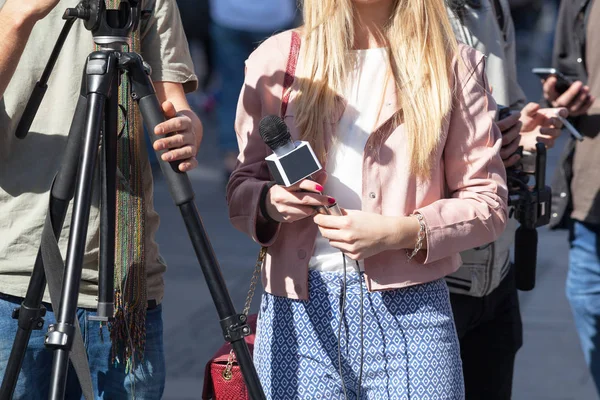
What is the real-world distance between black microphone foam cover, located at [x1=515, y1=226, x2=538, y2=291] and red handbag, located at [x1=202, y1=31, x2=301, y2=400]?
1013 millimetres

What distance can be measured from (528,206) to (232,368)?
1.15m

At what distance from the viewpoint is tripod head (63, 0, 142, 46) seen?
1.99 meters

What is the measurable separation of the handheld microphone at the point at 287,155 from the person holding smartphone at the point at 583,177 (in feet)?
5.91

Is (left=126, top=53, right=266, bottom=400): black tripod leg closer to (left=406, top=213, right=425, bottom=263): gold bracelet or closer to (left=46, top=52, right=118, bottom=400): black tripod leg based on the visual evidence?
(left=46, top=52, right=118, bottom=400): black tripod leg

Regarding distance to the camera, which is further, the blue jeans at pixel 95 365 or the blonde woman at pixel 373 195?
the blue jeans at pixel 95 365

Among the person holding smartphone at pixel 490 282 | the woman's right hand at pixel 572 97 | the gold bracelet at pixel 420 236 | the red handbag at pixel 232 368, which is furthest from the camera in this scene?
the woman's right hand at pixel 572 97

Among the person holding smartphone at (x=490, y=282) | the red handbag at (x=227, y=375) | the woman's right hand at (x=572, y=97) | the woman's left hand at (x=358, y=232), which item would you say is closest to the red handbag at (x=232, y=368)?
the red handbag at (x=227, y=375)

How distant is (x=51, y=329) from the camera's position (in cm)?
189

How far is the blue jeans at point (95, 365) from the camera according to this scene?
2.44 m

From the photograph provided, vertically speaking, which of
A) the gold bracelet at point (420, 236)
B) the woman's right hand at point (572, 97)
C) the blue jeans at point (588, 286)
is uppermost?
the woman's right hand at point (572, 97)

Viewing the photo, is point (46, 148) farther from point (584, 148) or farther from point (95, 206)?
point (584, 148)

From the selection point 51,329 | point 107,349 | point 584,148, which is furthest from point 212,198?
point 51,329

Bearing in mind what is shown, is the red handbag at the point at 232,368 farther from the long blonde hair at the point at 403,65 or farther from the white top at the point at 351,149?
the white top at the point at 351,149

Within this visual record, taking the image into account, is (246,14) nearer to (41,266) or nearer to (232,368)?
(232,368)
